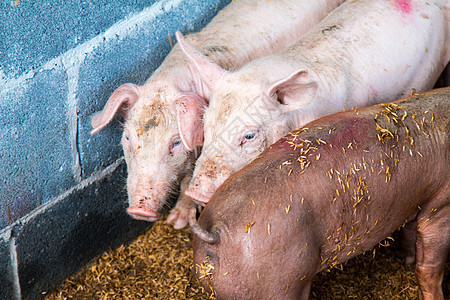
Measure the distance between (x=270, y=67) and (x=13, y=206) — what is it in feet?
4.98

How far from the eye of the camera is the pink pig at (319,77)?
2.90 m

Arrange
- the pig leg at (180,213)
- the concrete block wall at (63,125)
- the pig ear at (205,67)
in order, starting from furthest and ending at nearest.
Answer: the pig leg at (180,213), the pig ear at (205,67), the concrete block wall at (63,125)

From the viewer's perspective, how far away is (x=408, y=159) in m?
2.66

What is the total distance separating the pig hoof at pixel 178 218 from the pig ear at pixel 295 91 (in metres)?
1.20

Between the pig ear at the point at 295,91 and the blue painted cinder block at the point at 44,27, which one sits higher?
the blue painted cinder block at the point at 44,27

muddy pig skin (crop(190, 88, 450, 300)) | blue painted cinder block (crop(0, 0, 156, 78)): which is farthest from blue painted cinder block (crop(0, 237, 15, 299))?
muddy pig skin (crop(190, 88, 450, 300))

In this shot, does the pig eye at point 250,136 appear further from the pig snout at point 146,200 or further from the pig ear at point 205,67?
the pig snout at point 146,200

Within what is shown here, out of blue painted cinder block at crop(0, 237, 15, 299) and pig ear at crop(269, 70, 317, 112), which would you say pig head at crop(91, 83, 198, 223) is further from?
blue painted cinder block at crop(0, 237, 15, 299)

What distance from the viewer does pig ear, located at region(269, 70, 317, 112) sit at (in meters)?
2.85

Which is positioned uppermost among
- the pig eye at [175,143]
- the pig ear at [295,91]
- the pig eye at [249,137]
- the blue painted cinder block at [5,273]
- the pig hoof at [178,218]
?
the pig ear at [295,91]

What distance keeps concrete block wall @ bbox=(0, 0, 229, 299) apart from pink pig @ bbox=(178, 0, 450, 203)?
0.59 m

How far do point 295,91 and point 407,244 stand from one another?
1253 mm

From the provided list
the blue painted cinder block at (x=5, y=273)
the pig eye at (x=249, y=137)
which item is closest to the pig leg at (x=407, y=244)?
the pig eye at (x=249, y=137)

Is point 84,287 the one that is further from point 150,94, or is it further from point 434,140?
point 434,140
